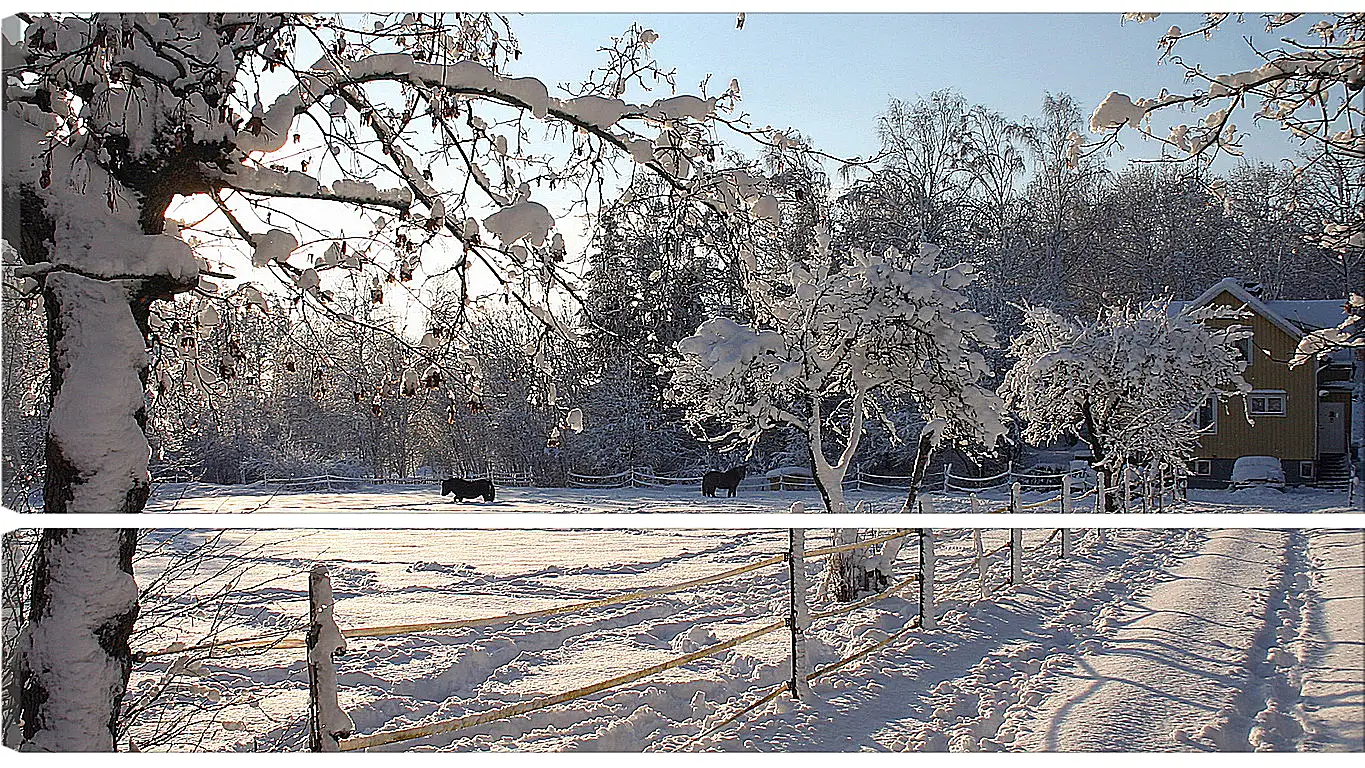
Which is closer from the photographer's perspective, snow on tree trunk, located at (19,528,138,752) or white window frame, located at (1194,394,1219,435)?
snow on tree trunk, located at (19,528,138,752)

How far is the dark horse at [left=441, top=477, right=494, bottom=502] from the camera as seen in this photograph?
2229 mm

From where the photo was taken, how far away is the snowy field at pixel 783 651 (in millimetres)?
1769

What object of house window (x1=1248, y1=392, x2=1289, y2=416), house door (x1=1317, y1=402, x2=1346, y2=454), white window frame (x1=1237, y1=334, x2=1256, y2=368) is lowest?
house door (x1=1317, y1=402, x2=1346, y2=454)

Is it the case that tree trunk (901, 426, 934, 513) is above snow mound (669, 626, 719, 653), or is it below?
above

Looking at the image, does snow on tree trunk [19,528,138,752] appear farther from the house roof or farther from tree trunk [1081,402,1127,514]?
the house roof

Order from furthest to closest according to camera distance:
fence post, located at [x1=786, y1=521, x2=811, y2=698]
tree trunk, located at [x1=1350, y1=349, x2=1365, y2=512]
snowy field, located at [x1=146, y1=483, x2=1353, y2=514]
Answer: fence post, located at [x1=786, y1=521, x2=811, y2=698] < snowy field, located at [x1=146, y1=483, x2=1353, y2=514] < tree trunk, located at [x1=1350, y1=349, x2=1365, y2=512]

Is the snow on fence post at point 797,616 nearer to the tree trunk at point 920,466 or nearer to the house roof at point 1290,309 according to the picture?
the tree trunk at point 920,466

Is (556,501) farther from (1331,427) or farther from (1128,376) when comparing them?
(1128,376)

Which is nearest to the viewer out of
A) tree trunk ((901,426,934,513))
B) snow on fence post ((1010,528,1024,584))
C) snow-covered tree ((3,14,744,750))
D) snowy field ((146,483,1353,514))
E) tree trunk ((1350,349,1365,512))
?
snow-covered tree ((3,14,744,750))

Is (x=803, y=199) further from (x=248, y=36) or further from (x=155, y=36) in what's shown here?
(x=155, y=36)

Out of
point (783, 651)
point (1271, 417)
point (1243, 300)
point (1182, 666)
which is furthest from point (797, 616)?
point (1243, 300)

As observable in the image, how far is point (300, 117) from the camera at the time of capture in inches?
61.5

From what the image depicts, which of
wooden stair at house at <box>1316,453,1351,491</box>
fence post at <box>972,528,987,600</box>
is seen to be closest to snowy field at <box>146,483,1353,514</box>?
wooden stair at house at <box>1316,453,1351,491</box>
